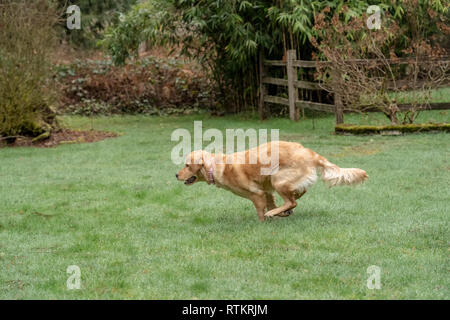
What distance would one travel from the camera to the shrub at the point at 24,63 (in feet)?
46.1

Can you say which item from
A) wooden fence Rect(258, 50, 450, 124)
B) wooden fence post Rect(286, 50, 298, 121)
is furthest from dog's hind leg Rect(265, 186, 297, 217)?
wooden fence post Rect(286, 50, 298, 121)

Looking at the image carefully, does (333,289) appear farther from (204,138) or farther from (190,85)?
(190,85)

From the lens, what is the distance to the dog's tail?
6801 mm

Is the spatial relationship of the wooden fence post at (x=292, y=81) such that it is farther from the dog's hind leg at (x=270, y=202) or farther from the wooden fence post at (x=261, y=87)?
the dog's hind leg at (x=270, y=202)

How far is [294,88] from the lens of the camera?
16.7 meters

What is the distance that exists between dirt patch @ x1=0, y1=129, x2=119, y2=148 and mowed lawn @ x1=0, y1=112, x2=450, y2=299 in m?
3.32

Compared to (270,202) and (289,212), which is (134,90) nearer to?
(270,202)

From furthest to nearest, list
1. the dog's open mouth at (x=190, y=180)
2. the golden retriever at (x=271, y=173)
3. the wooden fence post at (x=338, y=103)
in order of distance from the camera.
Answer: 1. the wooden fence post at (x=338, y=103)
2. the dog's open mouth at (x=190, y=180)
3. the golden retriever at (x=271, y=173)

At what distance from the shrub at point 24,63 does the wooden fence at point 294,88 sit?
5.90 metres

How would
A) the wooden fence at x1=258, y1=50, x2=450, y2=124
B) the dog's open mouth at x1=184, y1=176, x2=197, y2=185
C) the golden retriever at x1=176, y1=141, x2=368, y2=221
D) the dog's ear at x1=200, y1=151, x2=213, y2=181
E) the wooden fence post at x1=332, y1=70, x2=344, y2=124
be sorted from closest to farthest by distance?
the golden retriever at x1=176, y1=141, x2=368, y2=221
the dog's ear at x1=200, y1=151, x2=213, y2=181
the dog's open mouth at x1=184, y1=176, x2=197, y2=185
the wooden fence post at x1=332, y1=70, x2=344, y2=124
the wooden fence at x1=258, y1=50, x2=450, y2=124

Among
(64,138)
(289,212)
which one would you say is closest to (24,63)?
(64,138)

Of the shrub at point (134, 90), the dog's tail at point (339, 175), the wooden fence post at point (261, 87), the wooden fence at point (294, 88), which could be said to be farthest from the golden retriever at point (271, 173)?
the shrub at point (134, 90)

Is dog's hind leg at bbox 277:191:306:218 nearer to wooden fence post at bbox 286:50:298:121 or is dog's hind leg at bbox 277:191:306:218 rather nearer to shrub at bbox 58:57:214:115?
wooden fence post at bbox 286:50:298:121

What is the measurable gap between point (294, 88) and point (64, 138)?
5.89 m
